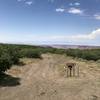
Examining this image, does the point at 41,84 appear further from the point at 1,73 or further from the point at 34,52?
the point at 34,52

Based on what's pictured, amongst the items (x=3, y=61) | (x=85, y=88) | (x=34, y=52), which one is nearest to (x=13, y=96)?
(x=85, y=88)

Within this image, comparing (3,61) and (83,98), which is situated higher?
(3,61)

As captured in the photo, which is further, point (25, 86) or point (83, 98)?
point (25, 86)

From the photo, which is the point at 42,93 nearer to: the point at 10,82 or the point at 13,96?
the point at 13,96

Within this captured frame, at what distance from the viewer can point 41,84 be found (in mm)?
23500

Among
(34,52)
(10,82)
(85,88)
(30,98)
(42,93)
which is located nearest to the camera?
(30,98)

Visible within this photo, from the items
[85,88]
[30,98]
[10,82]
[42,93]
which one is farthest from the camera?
[10,82]

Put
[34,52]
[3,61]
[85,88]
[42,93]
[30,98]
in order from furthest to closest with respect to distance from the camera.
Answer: [34,52] < [3,61] < [85,88] < [42,93] < [30,98]

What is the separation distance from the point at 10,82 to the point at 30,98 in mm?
6308

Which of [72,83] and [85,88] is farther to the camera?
[72,83]

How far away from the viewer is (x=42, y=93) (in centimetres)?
1986

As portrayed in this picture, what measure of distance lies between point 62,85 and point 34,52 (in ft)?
121

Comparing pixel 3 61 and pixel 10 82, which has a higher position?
pixel 3 61

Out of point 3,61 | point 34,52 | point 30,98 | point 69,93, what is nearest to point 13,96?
point 30,98
